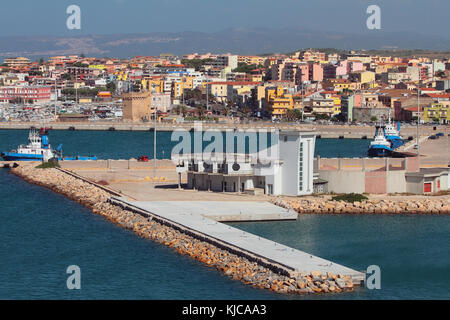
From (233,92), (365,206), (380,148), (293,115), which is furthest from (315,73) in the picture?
(365,206)

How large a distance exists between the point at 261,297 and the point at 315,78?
78.0 metres

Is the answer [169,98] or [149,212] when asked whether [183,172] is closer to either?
[149,212]

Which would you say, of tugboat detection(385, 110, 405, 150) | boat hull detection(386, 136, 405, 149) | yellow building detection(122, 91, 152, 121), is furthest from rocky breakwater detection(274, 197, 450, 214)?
yellow building detection(122, 91, 152, 121)

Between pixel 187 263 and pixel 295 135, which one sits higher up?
pixel 295 135

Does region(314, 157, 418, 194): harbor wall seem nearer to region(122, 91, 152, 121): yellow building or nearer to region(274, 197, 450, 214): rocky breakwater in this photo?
region(274, 197, 450, 214): rocky breakwater

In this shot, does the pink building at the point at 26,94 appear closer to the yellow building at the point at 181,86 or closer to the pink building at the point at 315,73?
the yellow building at the point at 181,86

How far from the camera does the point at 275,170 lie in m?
25.4

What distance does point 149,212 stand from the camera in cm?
2300

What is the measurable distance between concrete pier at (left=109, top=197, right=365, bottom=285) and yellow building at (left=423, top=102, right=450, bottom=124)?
147ft

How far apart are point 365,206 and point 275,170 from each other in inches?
97.6

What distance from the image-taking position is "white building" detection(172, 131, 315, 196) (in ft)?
83.6

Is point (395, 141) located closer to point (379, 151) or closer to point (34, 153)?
point (379, 151)

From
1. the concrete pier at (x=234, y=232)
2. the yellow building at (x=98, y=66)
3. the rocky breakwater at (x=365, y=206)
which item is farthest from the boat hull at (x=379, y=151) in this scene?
the yellow building at (x=98, y=66)

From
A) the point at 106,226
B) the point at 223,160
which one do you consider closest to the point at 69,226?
the point at 106,226
